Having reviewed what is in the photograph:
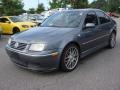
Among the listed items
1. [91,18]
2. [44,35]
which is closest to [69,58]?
[44,35]

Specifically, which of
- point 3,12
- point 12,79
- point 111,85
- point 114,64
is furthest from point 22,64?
point 3,12

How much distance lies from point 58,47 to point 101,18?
2741 millimetres

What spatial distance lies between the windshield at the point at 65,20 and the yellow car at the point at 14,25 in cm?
631

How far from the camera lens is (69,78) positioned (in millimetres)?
4758

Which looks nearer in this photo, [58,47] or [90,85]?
[90,85]

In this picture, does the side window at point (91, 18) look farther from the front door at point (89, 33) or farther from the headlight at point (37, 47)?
the headlight at point (37, 47)

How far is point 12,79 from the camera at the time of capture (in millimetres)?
4754

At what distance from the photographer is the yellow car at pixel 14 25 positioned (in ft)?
→ 41.4

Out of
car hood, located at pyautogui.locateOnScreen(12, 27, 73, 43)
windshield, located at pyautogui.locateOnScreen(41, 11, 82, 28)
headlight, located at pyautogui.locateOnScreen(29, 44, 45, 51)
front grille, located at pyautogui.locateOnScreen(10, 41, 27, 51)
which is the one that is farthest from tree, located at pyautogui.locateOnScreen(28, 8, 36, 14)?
headlight, located at pyautogui.locateOnScreen(29, 44, 45, 51)

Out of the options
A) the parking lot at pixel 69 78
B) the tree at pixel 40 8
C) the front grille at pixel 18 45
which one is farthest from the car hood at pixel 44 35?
the tree at pixel 40 8

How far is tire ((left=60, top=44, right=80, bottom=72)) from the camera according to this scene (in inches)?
195

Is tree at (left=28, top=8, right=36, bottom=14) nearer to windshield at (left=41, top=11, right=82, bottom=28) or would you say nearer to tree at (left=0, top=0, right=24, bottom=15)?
tree at (left=0, top=0, right=24, bottom=15)

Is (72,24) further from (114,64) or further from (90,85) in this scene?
(90,85)

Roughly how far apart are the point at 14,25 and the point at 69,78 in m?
8.86
